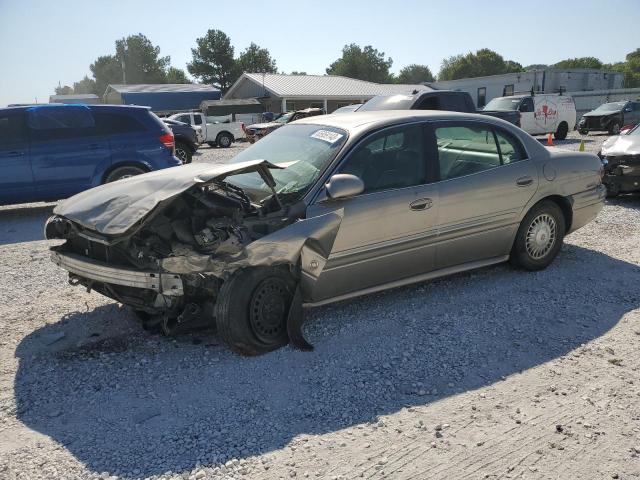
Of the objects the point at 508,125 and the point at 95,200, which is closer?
the point at 95,200

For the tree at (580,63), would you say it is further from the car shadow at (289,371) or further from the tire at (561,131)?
the car shadow at (289,371)

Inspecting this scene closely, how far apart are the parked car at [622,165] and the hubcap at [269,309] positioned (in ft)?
23.3

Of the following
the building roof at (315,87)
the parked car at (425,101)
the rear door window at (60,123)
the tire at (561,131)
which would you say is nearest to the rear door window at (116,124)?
the rear door window at (60,123)

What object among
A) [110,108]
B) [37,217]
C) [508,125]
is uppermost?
[110,108]

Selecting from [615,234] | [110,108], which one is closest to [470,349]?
[615,234]

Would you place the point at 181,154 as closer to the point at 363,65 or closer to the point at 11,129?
the point at 11,129

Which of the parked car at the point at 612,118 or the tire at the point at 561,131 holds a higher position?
the parked car at the point at 612,118

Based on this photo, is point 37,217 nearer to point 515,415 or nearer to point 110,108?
point 110,108

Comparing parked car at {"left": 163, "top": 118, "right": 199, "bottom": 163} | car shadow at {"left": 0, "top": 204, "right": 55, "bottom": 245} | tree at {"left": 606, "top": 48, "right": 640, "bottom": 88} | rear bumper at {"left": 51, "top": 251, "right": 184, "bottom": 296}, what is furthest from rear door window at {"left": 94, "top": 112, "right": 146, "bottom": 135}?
tree at {"left": 606, "top": 48, "right": 640, "bottom": 88}

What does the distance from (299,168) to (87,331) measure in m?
2.21

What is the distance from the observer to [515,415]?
10.1 feet

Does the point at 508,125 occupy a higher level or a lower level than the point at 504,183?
higher

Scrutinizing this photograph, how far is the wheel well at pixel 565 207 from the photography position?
17.7 ft

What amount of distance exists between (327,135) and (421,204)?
1.00 meters
